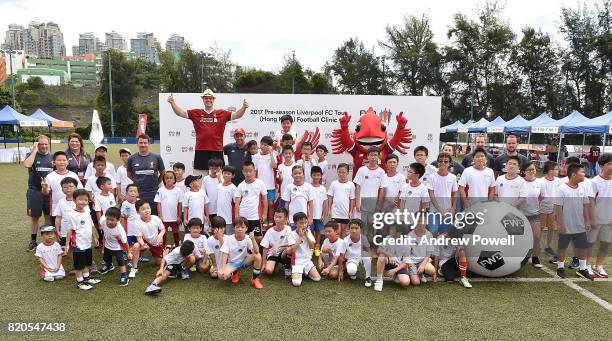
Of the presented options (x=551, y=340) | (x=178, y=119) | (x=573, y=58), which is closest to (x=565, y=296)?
(x=551, y=340)

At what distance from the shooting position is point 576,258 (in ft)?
18.4

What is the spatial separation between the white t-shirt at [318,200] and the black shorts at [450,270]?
1878mm

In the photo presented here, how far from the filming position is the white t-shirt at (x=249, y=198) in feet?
18.7

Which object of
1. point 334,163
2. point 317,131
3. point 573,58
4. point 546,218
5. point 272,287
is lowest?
point 272,287

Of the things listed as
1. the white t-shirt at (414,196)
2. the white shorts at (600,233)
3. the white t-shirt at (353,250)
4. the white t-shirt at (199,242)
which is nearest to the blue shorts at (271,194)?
the white t-shirt at (199,242)

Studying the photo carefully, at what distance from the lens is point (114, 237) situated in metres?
5.07

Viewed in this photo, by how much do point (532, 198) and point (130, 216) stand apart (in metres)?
5.58

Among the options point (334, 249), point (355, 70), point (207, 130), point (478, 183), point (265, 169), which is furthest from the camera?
point (355, 70)

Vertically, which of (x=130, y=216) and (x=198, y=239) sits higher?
(x=130, y=216)

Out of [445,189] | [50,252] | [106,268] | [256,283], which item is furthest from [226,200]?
[445,189]

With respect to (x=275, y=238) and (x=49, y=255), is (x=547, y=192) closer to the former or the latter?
(x=275, y=238)

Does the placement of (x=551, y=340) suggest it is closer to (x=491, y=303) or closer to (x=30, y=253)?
(x=491, y=303)

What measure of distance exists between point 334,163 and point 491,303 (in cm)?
422

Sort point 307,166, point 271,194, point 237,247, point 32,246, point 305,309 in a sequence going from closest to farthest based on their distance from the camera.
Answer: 1. point 305,309
2. point 237,247
3. point 32,246
4. point 271,194
5. point 307,166
